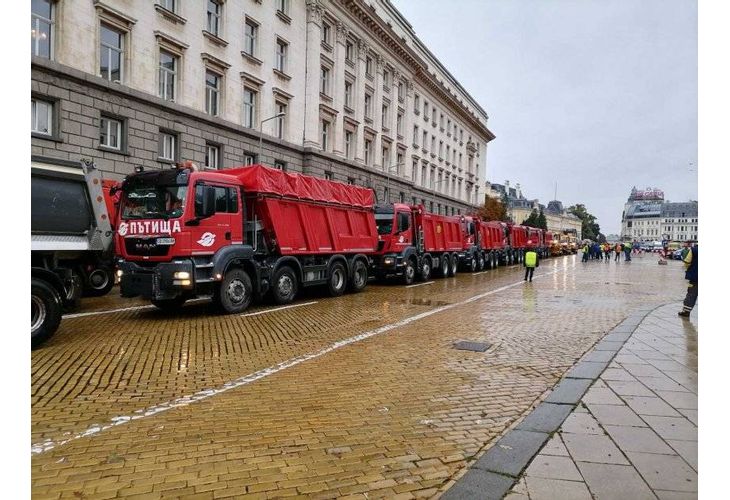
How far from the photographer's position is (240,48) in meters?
25.5

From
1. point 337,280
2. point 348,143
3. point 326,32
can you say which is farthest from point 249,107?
point 337,280

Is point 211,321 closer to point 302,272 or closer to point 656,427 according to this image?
point 302,272

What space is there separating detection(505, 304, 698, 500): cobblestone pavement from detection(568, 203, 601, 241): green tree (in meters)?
167

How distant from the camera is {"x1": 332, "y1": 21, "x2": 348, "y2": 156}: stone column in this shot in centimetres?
3394

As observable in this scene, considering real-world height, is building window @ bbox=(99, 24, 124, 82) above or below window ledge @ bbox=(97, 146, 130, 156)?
above

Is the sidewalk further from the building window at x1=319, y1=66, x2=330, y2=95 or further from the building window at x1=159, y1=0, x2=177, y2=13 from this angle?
the building window at x1=319, y1=66, x2=330, y2=95

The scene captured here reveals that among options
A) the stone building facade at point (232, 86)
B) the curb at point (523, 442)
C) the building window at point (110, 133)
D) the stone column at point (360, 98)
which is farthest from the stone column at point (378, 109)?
the curb at point (523, 442)

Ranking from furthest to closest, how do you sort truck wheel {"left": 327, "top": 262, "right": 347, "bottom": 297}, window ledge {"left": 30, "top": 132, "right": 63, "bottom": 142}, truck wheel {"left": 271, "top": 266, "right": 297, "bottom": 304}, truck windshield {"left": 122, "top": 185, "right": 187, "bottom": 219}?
window ledge {"left": 30, "top": 132, "right": 63, "bottom": 142}, truck wheel {"left": 327, "top": 262, "right": 347, "bottom": 297}, truck wheel {"left": 271, "top": 266, "right": 297, "bottom": 304}, truck windshield {"left": 122, "top": 185, "right": 187, "bottom": 219}

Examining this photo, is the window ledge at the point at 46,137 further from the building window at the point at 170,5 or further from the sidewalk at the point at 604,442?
the sidewalk at the point at 604,442

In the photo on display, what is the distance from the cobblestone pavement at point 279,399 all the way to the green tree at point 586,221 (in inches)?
6541

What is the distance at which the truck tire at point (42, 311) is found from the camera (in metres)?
6.88

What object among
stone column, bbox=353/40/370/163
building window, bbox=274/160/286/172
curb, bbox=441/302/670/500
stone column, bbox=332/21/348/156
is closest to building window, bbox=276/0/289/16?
stone column, bbox=332/21/348/156

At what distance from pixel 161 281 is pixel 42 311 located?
8.82 feet

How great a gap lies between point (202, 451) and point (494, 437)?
244 cm
